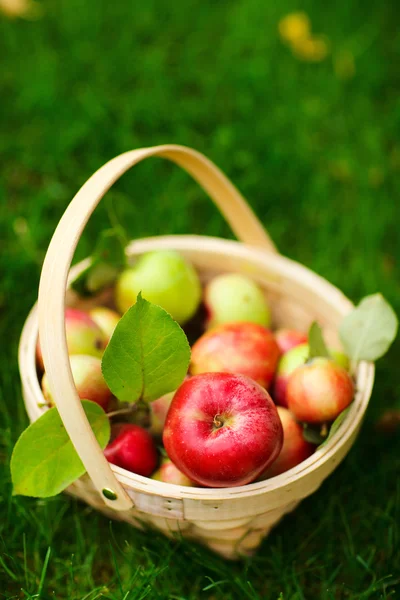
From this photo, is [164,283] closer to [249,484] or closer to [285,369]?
[285,369]

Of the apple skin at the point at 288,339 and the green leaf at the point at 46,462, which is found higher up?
the green leaf at the point at 46,462

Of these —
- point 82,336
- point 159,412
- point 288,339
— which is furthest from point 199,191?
point 159,412

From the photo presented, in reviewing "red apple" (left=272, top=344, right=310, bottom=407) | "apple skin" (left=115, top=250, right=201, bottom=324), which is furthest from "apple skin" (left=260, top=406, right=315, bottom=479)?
"apple skin" (left=115, top=250, right=201, bottom=324)

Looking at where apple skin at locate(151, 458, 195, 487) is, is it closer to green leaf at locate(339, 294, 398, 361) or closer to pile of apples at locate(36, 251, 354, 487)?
pile of apples at locate(36, 251, 354, 487)

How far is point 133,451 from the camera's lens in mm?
1272

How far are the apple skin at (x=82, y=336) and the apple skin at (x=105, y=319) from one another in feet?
0.14

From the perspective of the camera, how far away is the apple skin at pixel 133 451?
1.27 meters

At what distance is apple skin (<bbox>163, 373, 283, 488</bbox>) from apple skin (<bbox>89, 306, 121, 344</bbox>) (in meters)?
0.39

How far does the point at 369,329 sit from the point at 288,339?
21 centimetres

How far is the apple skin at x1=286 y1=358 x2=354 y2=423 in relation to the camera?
130cm

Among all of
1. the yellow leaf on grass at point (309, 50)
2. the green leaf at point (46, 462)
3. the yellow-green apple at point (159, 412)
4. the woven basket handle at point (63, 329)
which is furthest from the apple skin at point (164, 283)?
the yellow leaf on grass at point (309, 50)

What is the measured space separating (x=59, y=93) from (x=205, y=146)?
586 mm

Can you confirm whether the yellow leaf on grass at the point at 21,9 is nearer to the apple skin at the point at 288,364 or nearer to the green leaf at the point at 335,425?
the apple skin at the point at 288,364

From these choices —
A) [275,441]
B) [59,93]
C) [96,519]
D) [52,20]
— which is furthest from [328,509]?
[52,20]
